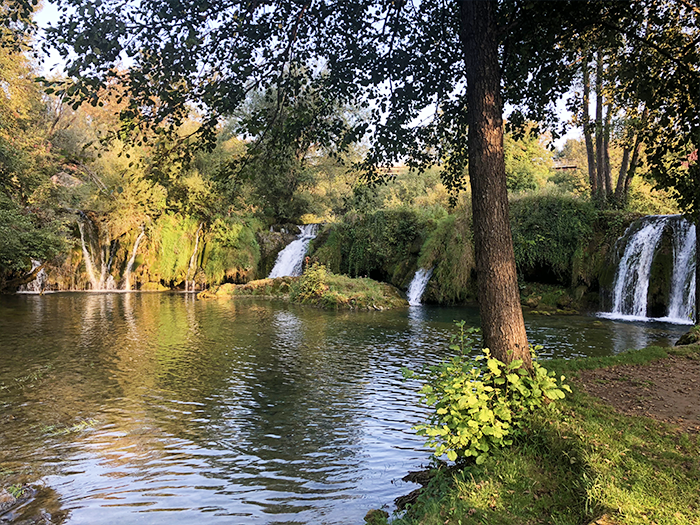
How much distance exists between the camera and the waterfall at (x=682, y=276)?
14367 millimetres

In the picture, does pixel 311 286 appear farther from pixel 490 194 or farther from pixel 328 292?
pixel 490 194

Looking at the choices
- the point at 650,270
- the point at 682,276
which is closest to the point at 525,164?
the point at 650,270

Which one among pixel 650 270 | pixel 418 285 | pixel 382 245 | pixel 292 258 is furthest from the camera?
pixel 292 258

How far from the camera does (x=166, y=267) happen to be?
25.8 metres

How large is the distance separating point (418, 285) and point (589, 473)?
17421 millimetres

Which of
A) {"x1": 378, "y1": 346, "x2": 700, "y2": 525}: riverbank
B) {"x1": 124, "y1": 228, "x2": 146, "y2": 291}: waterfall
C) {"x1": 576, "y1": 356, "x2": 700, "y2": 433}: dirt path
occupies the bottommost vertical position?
{"x1": 378, "y1": 346, "x2": 700, "y2": 525}: riverbank

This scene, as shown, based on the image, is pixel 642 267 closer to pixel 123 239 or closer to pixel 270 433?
pixel 270 433

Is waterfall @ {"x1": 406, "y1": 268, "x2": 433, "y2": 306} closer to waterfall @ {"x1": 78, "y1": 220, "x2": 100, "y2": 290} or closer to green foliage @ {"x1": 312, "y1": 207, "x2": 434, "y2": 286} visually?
green foliage @ {"x1": 312, "y1": 207, "x2": 434, "y2": 286}

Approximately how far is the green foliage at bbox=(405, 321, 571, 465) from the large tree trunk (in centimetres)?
30

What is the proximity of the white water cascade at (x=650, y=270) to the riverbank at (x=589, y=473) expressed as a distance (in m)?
12.1

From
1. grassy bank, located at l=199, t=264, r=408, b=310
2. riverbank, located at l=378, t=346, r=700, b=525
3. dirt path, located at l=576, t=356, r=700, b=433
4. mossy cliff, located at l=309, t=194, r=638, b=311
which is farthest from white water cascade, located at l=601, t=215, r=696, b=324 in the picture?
riverbank, located at l=378, t=346, r=700, b=525

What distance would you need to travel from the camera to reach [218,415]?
629 centimetres

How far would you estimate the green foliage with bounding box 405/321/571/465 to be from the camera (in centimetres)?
368

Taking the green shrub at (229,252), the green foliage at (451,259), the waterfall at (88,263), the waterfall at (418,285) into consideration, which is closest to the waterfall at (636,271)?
the green foliage at (451,259)
